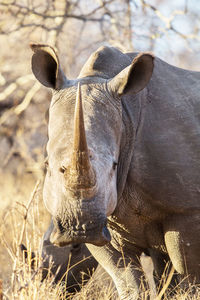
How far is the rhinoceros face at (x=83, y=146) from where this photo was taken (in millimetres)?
3564

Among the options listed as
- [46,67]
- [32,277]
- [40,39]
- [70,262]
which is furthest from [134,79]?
[40,39]

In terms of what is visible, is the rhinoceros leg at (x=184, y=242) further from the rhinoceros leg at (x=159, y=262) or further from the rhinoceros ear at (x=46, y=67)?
the rhinoceros ear at (x=46, y=67)

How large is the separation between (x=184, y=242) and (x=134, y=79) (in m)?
1.09

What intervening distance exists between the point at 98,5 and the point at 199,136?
9.23m

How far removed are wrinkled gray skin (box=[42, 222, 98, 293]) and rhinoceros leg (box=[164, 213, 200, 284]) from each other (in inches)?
41.7

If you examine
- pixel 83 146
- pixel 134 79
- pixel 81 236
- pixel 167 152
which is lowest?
pixel 81 236

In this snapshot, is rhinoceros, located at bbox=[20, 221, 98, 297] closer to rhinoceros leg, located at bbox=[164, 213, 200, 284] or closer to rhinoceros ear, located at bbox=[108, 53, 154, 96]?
rhinoceros leg, located at bbox=[164, 213, 200, 284]

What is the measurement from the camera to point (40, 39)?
12648 millimetres

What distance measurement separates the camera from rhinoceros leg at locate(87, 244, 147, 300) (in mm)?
4812

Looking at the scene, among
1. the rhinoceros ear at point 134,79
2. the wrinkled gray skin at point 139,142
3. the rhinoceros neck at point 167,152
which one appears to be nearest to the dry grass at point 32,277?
the wrinkled gray skin at point 139,142

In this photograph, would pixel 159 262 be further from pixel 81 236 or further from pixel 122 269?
pixel 81 236

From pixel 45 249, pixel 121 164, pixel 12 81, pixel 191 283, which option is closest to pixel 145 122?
pixel 121 164

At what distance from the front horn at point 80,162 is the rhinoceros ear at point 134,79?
0.66 m

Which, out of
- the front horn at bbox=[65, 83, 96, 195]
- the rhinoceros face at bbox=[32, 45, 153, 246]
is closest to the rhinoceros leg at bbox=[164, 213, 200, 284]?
the rhinoceros face at bbox=[32, 45, 153, 246]
